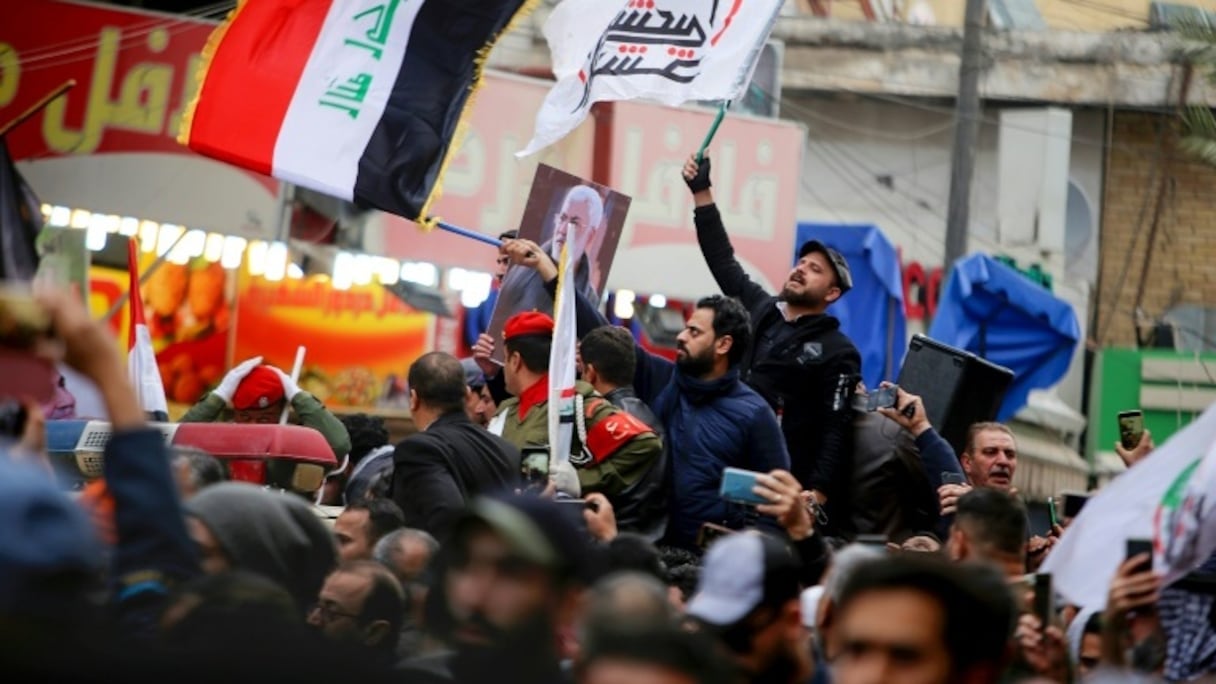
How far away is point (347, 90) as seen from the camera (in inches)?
363

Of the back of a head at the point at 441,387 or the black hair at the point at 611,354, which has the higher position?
the black hair at the point at 611,354

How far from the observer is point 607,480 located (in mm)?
8125

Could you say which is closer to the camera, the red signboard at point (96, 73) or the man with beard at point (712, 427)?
the man with beard at point (712, 427)

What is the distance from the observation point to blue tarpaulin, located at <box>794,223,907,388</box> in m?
18.3

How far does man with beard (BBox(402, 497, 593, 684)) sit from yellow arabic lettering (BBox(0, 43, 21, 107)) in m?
11.3

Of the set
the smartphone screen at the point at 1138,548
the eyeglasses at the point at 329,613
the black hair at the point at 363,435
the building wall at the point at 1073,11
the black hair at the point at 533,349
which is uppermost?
the building wall at the point at 1073,11

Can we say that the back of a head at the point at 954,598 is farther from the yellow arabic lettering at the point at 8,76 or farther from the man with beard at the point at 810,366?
the yellow arabic lettering at the point at 8,76

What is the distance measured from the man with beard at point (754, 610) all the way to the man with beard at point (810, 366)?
11.7ft

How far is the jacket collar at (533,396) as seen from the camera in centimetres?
841

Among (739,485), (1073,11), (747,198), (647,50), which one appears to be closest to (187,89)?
(747,198)

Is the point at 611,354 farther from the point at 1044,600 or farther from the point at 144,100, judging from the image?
the point at 144,100

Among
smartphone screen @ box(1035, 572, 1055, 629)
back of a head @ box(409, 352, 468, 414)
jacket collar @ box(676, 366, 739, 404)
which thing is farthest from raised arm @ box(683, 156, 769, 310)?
smartphone screen @ box(1035, 572, 1055, 629)

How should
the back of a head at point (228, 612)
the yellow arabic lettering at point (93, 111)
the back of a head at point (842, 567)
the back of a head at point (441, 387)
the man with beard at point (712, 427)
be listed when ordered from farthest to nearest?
the yellow arabic lettering at point (93, 111) < the man with beard at point (712, 427) < the back of a head at point (441, 387) < the back of a head at point (842, 567) < the back of a head at point (228, 612)

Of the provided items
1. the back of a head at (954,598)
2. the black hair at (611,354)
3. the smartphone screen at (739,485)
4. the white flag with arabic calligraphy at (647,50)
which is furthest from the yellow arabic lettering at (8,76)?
the back of a head at (954,598)
